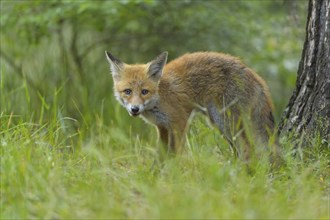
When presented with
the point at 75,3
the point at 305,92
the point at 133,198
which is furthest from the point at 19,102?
the point at 133,198

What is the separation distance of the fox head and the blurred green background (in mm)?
2040

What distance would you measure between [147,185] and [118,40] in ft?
23.9

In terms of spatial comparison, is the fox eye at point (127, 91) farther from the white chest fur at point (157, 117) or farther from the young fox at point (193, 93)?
the white chest fur at point (157, 117)

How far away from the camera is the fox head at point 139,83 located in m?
6.81

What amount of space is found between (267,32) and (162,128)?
456 cm

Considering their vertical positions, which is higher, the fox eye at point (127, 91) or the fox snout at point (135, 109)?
the fox eye at point (127, 91)

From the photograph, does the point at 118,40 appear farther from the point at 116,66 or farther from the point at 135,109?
the point at 135,109

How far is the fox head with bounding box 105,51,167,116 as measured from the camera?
268 inches

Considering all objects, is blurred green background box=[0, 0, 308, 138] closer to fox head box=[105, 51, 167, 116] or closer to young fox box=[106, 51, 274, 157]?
fox head box=[105, 51, 167, 116]

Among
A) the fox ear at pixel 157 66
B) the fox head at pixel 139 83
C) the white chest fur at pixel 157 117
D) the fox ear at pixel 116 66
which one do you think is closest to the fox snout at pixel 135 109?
the fox head at pixel 139 83

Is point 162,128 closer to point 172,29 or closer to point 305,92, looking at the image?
point 305,92

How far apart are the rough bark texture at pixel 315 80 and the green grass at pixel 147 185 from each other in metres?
0.37

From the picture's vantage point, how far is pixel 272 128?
662cm

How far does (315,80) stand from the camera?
6148mm
